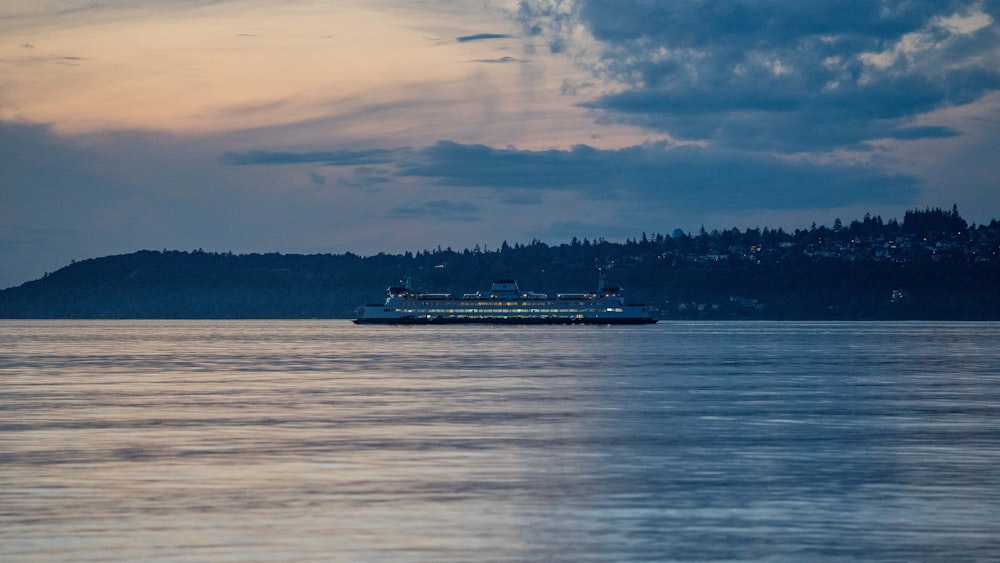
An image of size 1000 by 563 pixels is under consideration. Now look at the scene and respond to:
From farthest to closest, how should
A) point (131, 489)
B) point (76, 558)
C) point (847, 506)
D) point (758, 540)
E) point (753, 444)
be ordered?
1. point (753, 444)
2. point (131, 489)
3. point (847, 506)
4. point (758, 540)
5. point (76, 558)

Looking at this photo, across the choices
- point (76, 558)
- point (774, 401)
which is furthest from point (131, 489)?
point (774, 401)

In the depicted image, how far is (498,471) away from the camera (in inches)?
1428

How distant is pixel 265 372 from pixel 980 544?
72.8 meters

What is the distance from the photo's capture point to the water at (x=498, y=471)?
25.3 m

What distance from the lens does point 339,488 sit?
107 feet

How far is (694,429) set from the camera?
49.3m

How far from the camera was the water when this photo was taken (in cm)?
2527

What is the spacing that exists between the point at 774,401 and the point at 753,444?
20998 millimetres

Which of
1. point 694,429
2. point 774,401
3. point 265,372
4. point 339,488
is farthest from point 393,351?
point 339,488

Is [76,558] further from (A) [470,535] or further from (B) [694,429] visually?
(B) [694,429]

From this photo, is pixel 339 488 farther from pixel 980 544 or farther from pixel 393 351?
pixel 393 351

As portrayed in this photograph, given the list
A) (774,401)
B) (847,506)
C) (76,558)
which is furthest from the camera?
(774,401)

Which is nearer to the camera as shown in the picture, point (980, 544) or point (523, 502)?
point (980, 544)

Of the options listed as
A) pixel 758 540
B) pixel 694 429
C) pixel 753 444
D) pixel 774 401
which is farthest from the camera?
pixel 774 401
